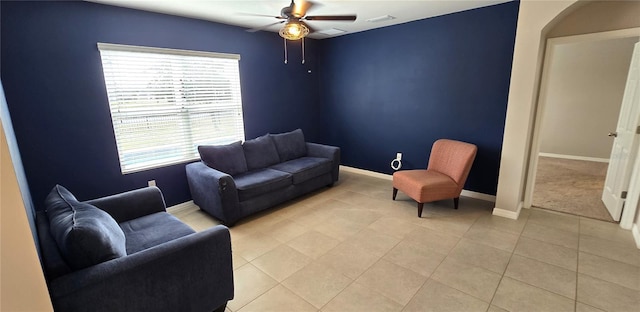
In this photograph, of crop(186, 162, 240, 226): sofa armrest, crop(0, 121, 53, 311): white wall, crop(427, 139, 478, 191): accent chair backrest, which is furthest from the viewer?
crop(427, 139, 478, 191): accent chair backrest

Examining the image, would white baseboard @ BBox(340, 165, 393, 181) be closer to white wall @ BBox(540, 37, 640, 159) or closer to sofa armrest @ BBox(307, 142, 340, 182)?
sofa armrest @ BBox(307, 142, 340, 182)

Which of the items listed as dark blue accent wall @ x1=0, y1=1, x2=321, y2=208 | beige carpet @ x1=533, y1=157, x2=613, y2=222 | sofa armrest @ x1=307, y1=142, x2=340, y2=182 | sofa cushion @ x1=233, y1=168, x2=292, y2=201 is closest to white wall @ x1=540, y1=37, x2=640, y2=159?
beige carpet @ x1=533, y1=157, x2=613, y2=222

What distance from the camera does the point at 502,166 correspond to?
3.17 m

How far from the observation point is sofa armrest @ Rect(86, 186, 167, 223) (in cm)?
238

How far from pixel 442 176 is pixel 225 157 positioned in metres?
2.70

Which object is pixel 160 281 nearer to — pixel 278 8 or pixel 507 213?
pixel 278 8

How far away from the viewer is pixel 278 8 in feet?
10.1

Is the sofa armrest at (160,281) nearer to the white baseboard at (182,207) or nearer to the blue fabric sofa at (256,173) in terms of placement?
the blue fabric sofa at (256,173)

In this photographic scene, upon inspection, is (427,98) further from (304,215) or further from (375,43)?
(304,215)

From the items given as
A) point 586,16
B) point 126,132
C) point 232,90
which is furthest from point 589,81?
point 126,132

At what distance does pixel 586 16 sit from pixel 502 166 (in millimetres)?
1682

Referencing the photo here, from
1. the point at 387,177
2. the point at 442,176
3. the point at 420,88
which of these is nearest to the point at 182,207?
the point at 387,177

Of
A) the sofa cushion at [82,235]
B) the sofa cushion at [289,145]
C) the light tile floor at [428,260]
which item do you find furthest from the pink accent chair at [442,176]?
the sofa cushion at [82,235]

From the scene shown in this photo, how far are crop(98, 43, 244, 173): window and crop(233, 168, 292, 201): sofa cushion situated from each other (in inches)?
32.5
